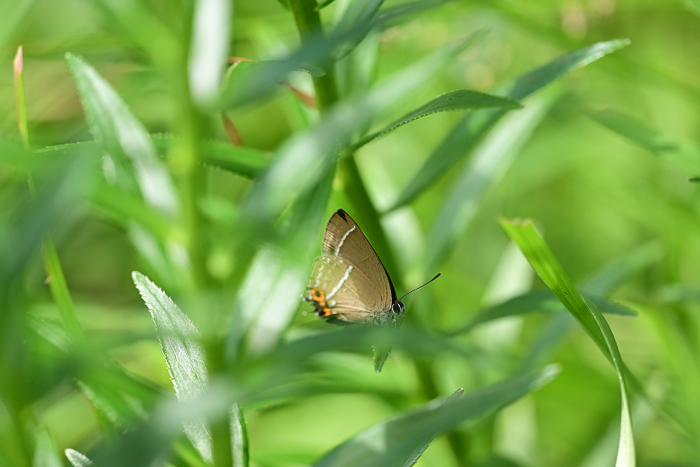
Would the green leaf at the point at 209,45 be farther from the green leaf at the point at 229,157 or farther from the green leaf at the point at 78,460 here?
the green leaf at the point at 78,460

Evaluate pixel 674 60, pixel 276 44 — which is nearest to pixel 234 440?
pixel 276 44

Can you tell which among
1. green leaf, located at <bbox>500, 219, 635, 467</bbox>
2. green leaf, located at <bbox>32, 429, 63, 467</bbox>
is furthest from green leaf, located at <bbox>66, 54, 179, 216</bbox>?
green leaf, located at <bbox>500, 219, 635, 467</bbox>

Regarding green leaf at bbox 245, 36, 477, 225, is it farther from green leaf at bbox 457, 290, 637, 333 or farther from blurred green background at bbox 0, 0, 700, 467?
green leaf at bbox 457, 290, 637, 333

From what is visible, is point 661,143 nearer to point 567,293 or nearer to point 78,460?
point 567,293

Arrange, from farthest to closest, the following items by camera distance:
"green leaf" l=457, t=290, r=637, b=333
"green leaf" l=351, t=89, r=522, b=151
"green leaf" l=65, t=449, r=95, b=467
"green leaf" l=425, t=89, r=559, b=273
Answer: "green leaf" l=425, t=89, r=559, b=273, "green leaf" l=457, t=290, r=637, b=333, "green leaf" l=351, t=89, r=522, b=151, "green leaf" l=65, t=449, r=95, b=467

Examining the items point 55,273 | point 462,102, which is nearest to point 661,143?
point 462,102

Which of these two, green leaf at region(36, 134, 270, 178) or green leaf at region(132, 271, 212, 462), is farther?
green leaf at region(36, 134, 270, 178)
